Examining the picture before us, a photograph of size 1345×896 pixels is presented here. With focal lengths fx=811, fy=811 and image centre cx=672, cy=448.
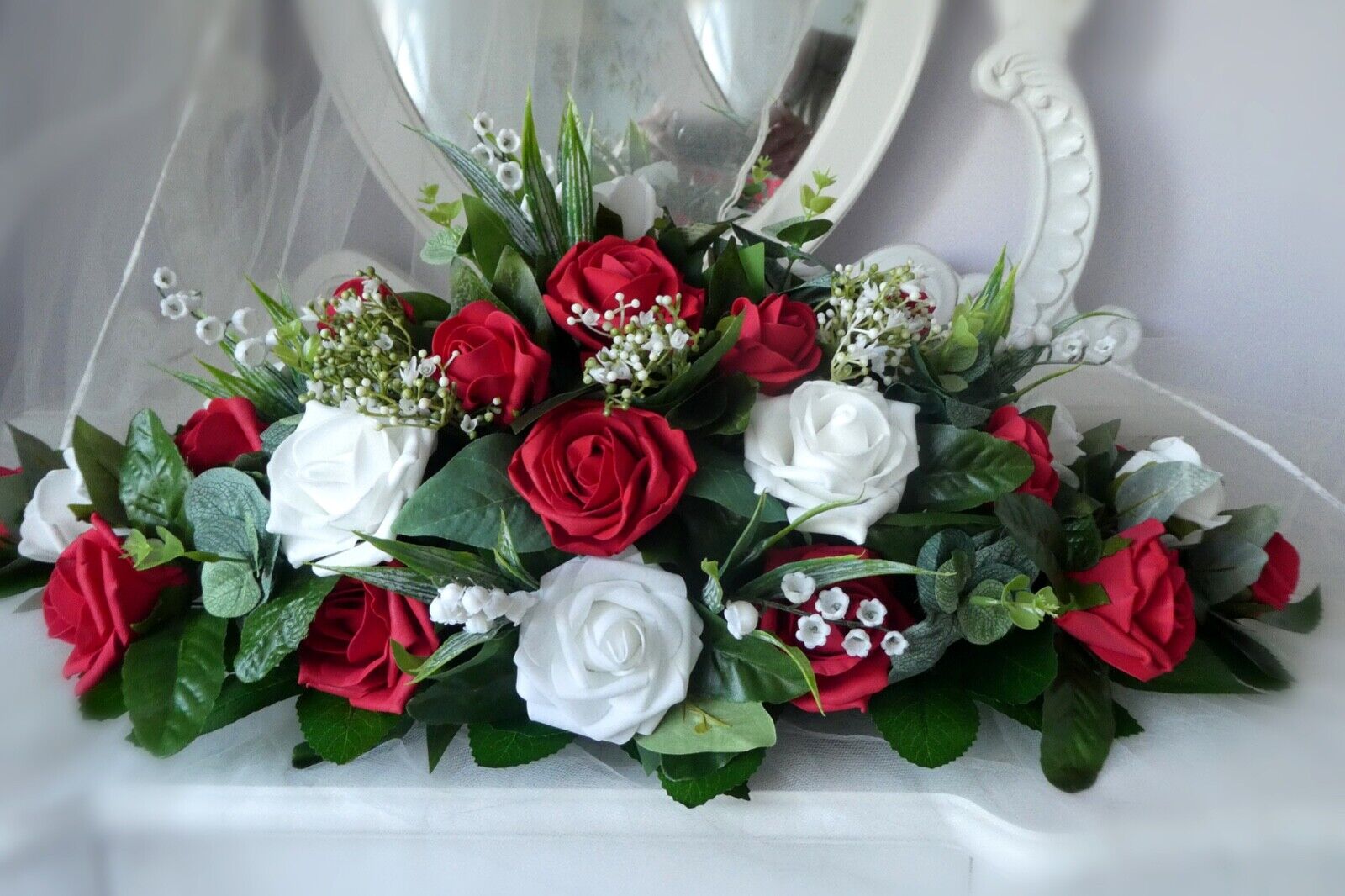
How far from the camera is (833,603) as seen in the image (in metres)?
0.36

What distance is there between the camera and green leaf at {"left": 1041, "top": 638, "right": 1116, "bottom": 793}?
0.39 m

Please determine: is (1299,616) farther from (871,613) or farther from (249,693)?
(249,693)

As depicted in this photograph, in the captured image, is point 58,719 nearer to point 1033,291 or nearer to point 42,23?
point 42,23

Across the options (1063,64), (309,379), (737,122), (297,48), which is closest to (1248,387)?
(1063,64)

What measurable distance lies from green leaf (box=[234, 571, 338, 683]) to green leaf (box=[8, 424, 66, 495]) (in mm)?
220

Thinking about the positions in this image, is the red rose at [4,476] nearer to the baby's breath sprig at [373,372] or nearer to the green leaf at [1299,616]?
the baby's breath sprig at [373,372]

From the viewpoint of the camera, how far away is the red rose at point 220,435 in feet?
1.47

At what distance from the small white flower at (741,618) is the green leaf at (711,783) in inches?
2.6

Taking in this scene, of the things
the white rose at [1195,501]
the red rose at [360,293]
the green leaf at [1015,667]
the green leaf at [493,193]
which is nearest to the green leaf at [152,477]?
the red rose at [360,293]

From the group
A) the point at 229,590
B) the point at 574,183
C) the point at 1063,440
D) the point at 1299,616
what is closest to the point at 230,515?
the point at 229,590

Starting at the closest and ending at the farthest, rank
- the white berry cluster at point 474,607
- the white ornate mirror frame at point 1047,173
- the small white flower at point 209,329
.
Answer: the white berry cluster at point 474,607
the small white flower at point 209,329
the white ornate mirror frame at point 1047,173

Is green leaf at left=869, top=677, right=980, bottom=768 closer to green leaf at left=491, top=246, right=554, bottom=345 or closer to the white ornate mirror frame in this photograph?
green leaf at left=491, top=246, right=554, bottom=345

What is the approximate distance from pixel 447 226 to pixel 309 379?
13 cm

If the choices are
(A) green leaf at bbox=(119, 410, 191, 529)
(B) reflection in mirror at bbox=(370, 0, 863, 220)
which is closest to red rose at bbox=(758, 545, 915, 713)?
(A) green leaf at bbox=(119, 410, 191, 529)
